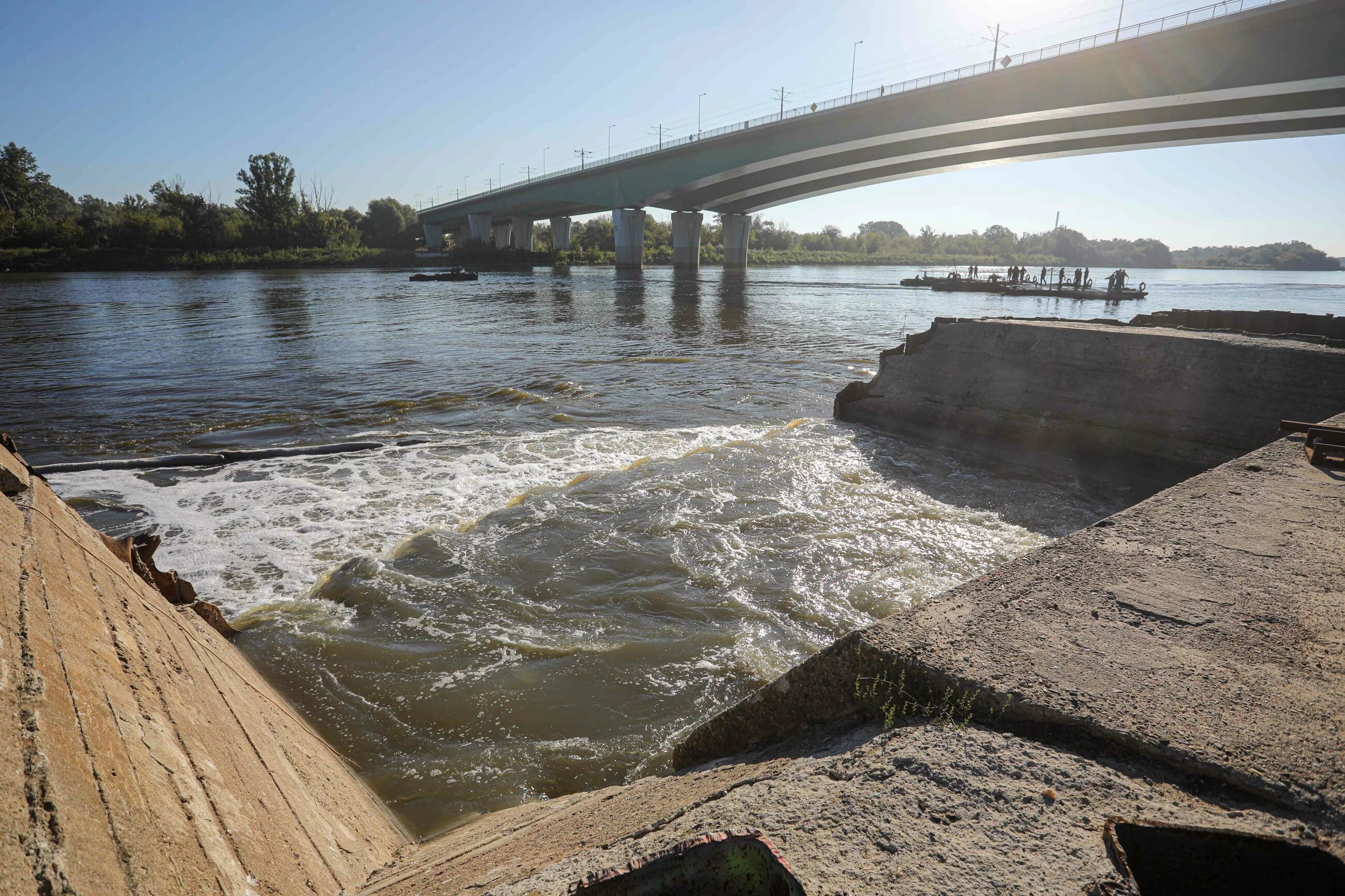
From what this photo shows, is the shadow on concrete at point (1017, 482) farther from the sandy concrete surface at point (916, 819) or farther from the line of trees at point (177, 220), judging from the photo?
the line of trees at point (177, 220)

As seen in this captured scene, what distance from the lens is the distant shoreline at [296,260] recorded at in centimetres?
7312

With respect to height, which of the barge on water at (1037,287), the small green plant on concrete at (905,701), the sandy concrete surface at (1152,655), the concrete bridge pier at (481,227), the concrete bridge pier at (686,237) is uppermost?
the concrete bridge pier at (481,227)

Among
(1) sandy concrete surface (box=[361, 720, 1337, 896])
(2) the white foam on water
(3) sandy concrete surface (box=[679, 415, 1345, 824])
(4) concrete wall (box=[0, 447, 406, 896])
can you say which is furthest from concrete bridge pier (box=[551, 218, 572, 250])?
(1) sandy concrete surface (box=[361, 720, 1337, 896])

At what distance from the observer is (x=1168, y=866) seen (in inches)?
64.0

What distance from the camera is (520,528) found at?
705cm

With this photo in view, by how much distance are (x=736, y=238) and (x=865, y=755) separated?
83130 millimetres

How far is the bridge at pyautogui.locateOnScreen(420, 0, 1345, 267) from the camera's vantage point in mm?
27375

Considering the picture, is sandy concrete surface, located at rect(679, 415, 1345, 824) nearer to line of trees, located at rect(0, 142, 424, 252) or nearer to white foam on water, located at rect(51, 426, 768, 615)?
white foam on water, located at rect(51, 426, 768, 615)

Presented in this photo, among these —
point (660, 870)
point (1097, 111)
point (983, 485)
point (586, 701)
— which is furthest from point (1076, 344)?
point (1097, 111)

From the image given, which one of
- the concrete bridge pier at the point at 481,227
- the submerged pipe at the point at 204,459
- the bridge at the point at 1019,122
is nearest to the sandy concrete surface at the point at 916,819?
the submerged pipe at the point at 204,459

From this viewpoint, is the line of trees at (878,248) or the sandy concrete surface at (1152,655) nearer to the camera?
the sandy concrete surface at (1152,655)

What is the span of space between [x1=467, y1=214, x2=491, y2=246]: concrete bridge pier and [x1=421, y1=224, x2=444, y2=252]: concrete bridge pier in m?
16.4

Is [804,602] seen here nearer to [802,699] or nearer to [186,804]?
[802,699]

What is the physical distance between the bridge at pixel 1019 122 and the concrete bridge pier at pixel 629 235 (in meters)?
0.19
